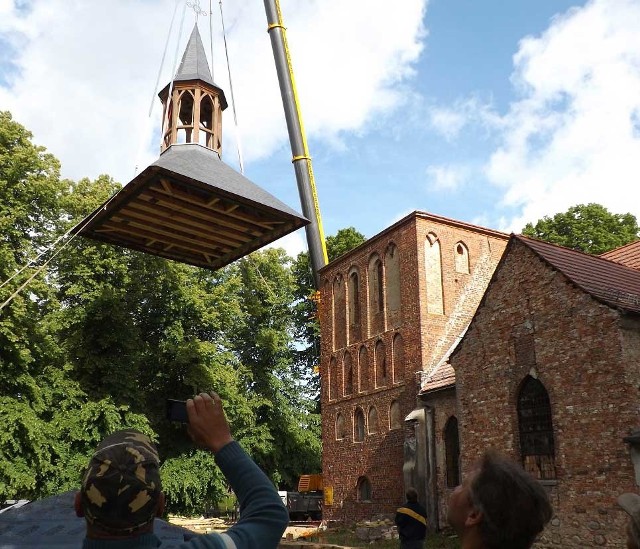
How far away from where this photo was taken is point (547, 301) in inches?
547

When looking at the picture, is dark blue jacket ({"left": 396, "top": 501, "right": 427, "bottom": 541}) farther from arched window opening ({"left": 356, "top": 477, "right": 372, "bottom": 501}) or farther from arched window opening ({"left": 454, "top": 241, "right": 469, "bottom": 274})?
arched window opening ({"left": 454, "top": 241, "right": 469, "bottom": 274})

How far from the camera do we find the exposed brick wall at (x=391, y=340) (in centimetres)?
2195

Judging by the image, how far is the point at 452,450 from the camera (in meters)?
18.9

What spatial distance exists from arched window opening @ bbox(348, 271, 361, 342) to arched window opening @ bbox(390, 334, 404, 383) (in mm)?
2361

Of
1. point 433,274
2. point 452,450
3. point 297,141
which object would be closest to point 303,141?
point 297,141

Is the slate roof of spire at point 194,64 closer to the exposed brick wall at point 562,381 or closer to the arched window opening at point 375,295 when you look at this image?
the exposed brick wall at point 562,381

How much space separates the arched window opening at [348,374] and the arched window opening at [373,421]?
1645mm

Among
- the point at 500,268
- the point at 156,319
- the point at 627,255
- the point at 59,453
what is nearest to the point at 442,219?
the point at 627,255

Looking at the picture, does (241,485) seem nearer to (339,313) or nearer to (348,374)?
(348,374)

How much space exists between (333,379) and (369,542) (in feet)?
25.9

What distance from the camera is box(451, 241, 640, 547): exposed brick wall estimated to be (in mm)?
12125

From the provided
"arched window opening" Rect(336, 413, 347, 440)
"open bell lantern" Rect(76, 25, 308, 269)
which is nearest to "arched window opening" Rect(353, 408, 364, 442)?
"arched window opening" Rect(336, 413, 347, 440)

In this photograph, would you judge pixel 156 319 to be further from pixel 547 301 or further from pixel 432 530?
pixel 547 301

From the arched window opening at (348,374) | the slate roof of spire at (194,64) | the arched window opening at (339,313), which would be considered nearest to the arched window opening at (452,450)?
the arched window opening at (348,374)
